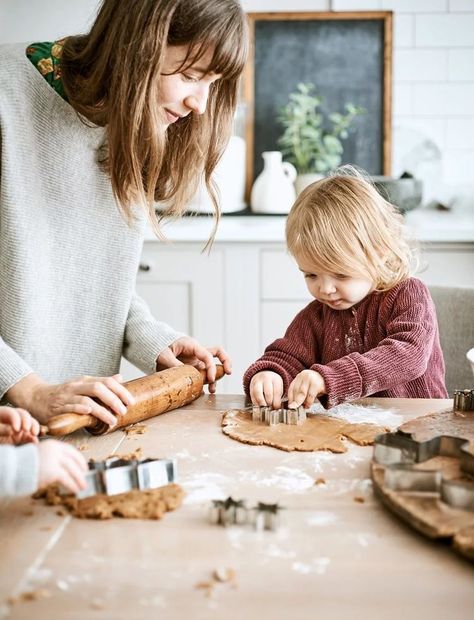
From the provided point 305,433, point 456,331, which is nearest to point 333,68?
point 456,331

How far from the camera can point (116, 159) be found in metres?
1.32

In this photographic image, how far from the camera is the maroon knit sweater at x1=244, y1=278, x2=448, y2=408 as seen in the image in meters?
1.45

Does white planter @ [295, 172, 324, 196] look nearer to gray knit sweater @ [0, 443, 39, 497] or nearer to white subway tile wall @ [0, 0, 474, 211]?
white subway tile wall @ [0, 0, 474, 211]

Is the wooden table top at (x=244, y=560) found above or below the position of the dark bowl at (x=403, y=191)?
below

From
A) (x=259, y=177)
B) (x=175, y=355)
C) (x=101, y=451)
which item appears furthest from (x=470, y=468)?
(x=259, y=177)

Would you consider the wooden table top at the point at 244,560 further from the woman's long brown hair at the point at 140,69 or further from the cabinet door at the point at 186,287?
the cabinet door at the point at 186,287

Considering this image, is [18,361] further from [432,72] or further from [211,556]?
[432,72]

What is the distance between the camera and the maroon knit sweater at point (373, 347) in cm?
145

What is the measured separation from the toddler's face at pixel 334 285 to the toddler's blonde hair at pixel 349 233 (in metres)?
0.01

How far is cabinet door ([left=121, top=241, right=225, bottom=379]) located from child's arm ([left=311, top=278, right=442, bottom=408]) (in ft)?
4.28

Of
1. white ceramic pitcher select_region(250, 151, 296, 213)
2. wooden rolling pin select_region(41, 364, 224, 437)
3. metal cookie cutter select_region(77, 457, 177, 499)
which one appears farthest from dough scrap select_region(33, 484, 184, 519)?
white ceramic pitcher select_region(250, 151, 296, 213)

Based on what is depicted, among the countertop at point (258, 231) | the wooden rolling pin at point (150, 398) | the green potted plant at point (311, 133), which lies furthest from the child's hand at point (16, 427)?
the green potted plant at point (311, 133)

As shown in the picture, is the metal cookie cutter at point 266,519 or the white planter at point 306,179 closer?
the metal cookie cutter at point 266,519

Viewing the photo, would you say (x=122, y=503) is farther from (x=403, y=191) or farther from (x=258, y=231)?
(x=403, y=191)
